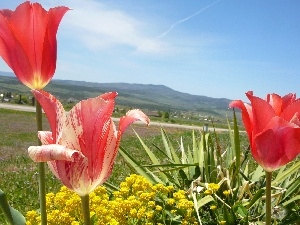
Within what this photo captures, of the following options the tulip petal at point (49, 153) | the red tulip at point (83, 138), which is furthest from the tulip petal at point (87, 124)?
the tulip petal at point (49, 153)

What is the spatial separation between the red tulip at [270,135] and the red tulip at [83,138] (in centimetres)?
48

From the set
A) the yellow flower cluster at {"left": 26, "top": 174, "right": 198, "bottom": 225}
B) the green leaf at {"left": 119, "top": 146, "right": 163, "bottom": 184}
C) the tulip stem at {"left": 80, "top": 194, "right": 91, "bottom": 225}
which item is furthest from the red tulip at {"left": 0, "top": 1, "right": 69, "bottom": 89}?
the green leaf at {"left": 119, "top": 146, "right": 163, "bottom": 184}

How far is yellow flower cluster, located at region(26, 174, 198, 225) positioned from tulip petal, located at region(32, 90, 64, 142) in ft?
5.18

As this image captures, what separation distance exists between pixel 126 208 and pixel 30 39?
69.9 inches

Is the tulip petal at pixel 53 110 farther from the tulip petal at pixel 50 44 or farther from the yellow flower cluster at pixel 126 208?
the yellow flower cluster at pixel 126 208

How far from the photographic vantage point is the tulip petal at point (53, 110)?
966 mm

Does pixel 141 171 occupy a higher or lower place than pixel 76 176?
lower

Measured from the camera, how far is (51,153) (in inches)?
32.7

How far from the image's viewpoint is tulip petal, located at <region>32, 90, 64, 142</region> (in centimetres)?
97

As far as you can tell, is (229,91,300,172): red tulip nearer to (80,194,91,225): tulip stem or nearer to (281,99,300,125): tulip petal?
(281,99,300,125): tulip petal

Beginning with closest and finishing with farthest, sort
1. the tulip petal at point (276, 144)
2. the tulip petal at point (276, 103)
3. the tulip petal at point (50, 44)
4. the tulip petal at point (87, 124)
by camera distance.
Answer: the tulip petal at point (87, 124), the tulip petal at point (50, 44), the tulip petal at point (276, 144), the tulip petal at point (276, 103)

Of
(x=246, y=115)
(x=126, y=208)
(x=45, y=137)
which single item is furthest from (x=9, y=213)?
(x=126, y=208)

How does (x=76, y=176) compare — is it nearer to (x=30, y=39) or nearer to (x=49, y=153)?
(x=49, y=153)

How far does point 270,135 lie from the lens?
4.29 ft
